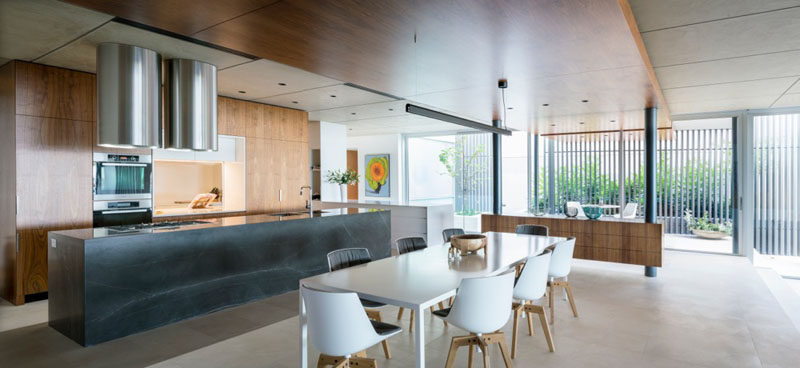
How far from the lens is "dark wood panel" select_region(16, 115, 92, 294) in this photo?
424 centimetres

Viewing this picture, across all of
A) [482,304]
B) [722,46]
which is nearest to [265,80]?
[482,304]

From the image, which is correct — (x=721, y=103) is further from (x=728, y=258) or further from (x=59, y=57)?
(x=59, y=57)

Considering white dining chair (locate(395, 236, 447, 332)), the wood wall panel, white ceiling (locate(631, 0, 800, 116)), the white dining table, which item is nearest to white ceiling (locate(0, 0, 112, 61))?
the wood wall panel

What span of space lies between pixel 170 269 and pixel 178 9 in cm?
226

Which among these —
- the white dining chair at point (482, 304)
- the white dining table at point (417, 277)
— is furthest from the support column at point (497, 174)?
the white dining chair at point (482, 304)

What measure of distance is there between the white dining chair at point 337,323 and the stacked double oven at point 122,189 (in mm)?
3861

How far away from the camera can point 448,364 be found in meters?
2.50

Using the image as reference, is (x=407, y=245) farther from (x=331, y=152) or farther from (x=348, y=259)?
(x=331, y=152)

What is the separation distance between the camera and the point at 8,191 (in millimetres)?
4352

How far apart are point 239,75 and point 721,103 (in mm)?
6759

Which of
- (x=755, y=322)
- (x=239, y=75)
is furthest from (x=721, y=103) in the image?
(x=239, y=75)

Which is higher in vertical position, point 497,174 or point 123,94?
point 123,94

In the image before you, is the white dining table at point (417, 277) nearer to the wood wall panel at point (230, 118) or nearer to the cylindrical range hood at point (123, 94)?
the cylindrical range hood at point (123, 94)

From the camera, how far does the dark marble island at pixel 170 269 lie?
3260 mm
